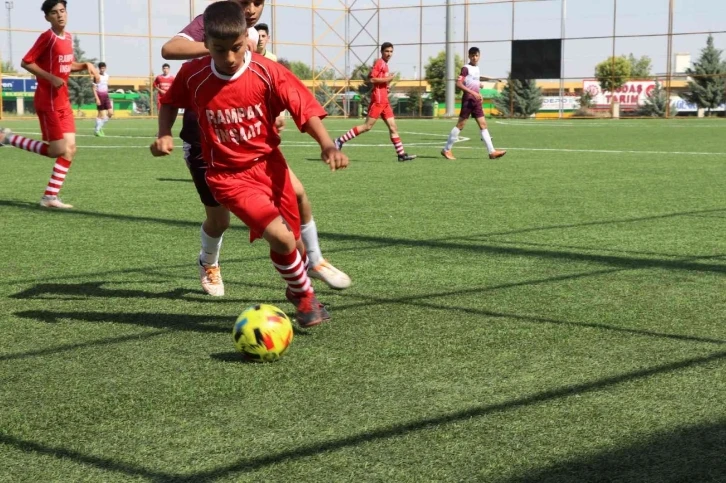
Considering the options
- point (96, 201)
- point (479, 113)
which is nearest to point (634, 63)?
point (479, 113)

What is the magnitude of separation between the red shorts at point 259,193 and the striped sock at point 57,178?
18.6ft

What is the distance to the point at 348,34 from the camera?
53.9 metres

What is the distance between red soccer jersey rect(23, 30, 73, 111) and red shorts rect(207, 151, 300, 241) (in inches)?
234

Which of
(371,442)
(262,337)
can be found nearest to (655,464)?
(371,442)

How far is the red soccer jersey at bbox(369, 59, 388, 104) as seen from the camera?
58.3 ft

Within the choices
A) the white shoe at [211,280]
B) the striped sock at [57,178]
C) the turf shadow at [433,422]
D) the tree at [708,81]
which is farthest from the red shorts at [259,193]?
the tree at [708,81]

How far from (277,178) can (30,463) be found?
2114 mm

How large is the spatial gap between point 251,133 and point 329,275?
1.01 meters

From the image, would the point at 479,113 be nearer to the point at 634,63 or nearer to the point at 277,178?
the point at 277,178

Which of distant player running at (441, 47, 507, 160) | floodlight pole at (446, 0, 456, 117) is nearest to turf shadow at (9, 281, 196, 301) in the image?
distant player running at (441, 47, 507, 160)

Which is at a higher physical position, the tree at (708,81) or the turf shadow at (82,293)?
the tree at (708,81)

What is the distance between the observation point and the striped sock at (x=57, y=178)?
33.0ft

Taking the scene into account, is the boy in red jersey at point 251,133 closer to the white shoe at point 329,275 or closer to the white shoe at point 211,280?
the white shoe at point 329,275

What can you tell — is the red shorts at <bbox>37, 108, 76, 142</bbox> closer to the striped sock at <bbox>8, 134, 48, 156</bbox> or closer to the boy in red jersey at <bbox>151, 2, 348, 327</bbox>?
the striped sock at <bbox>8, 134, 48, 156</bbox>
